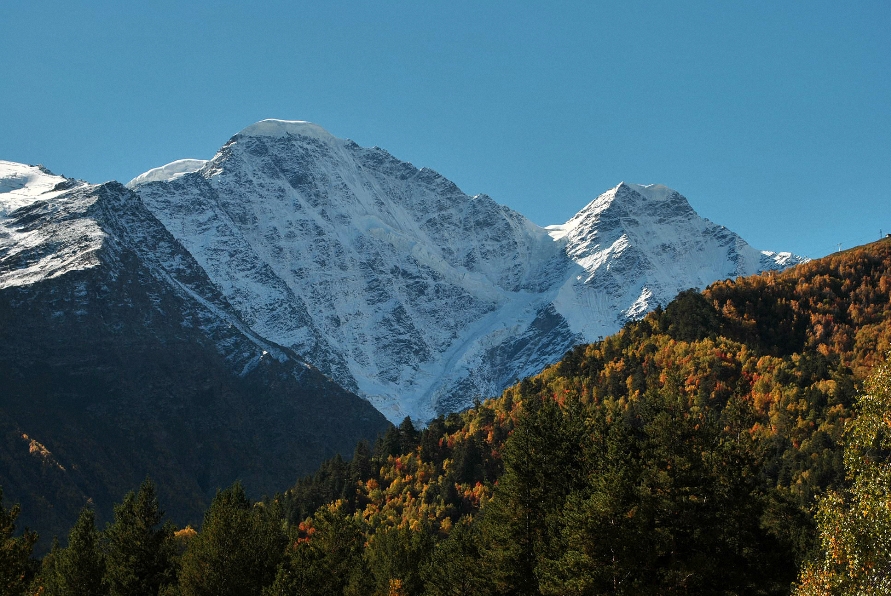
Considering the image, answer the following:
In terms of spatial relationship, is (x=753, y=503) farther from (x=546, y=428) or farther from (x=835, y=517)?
(x=835, y=517)

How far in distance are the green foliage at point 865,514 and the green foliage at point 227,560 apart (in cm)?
3413

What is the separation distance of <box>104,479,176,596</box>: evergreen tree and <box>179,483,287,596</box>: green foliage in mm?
2221

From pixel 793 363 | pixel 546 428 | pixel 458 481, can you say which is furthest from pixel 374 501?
pixel 546 428

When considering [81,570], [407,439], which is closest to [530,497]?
[81,570]

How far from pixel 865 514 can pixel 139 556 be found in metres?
41.6

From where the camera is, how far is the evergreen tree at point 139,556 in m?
47.5

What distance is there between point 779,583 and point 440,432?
9232 centimetres

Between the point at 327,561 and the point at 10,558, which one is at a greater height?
the point at 10,558

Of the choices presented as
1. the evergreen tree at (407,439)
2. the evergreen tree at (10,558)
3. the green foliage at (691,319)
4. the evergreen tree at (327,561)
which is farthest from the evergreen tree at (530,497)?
the green foliage at (691,319)

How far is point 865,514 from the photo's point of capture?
19.9 m

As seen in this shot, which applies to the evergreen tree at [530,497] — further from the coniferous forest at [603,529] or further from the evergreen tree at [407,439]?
the evergreen tree at [407,439]

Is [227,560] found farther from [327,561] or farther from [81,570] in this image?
[81,570]

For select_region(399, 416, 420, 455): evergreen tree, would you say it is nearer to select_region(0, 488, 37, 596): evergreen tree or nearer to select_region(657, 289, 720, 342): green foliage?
select_region(657, 289, 720, 342): green foliage

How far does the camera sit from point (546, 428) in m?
40.1
